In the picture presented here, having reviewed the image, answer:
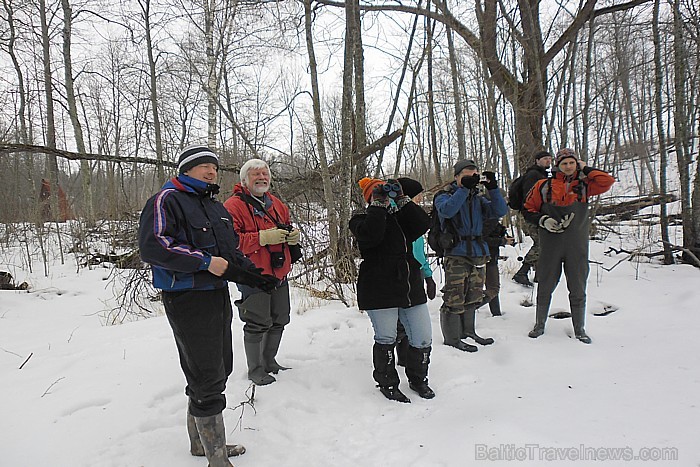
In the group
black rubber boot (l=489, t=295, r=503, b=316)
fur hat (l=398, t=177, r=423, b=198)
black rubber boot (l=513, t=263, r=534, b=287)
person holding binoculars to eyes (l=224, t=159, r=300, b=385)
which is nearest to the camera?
person holding binoculars to eyes (l=224, t=159, r=300, b=385)

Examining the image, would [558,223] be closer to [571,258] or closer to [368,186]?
[571,258]

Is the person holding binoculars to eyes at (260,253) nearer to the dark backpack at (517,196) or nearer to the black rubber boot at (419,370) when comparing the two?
the black rubber boot at (419,370)

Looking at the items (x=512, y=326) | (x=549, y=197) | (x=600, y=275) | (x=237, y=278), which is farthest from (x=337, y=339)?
(x=600, y=275)

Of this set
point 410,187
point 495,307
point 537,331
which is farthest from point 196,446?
point 495,307

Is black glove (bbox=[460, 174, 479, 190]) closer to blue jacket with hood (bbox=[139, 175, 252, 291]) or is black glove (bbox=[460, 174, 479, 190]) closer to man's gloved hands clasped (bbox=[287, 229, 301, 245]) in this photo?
man's gloved hands clasped (bbox=[287, 229, 301, 245])

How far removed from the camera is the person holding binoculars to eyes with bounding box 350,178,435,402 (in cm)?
299

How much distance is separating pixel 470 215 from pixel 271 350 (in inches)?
86.9

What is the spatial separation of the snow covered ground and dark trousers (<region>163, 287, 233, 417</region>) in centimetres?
50

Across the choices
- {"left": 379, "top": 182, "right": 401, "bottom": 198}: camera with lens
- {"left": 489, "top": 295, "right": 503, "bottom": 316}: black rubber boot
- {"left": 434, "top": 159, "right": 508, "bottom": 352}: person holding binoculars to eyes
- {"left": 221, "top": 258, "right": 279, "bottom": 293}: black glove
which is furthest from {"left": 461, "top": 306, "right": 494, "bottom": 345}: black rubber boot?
{"left": 221, "top": 258, "right": 279, "bottom": 293}: black glove

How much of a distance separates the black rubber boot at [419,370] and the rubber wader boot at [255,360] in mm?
1096

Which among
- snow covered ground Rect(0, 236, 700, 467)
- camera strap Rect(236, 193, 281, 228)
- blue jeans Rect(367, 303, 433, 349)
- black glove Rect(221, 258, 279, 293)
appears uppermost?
camera strap Rect(236, 193, 281, 228)

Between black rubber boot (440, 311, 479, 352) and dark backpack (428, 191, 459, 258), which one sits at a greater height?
dark backpack (428, 191, 459, 258)

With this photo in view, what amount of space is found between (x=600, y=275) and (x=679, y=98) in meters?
2.94

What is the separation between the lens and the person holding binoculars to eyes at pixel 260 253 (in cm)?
311
